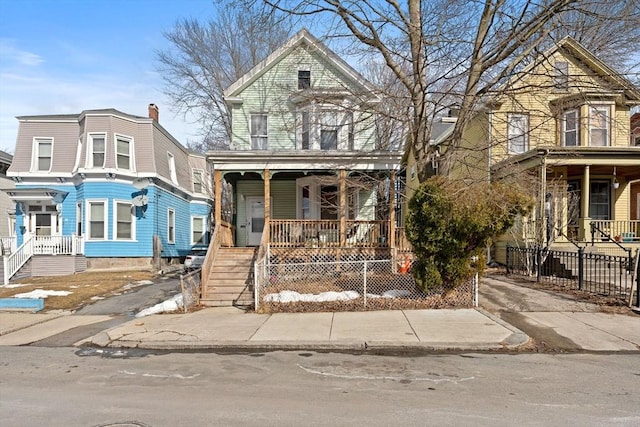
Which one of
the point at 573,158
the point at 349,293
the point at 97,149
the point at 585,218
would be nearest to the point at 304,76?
the point at 349,293

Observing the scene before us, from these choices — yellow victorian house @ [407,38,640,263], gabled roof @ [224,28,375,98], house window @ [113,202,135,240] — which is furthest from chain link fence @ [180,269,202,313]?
house window @ [113,202,135,240]

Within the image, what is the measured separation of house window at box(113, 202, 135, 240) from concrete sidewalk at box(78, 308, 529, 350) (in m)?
11.0

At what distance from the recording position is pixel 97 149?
1878 centimetres

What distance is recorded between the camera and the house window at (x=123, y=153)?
18.9 m

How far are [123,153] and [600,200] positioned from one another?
846 inches

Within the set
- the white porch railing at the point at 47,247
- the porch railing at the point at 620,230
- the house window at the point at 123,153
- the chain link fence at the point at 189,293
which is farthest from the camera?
the house window at the point at 123,153

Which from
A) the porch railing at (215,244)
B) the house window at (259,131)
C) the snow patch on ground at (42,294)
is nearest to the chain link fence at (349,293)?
the porch railing at (215,244)

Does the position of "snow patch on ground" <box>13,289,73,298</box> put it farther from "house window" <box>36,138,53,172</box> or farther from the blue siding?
"house window" <box>36,138,53,172</box>

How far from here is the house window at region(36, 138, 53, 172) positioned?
64.5ft

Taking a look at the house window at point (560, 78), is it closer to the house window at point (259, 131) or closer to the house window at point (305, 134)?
the house window at point (305, 134)

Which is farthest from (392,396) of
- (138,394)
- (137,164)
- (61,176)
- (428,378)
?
(61,176)

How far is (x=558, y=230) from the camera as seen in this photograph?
14.2 meters

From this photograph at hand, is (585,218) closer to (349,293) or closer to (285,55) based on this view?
(349,293)

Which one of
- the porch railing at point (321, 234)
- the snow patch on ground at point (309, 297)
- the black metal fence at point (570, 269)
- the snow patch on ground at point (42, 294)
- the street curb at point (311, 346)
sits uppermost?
the porch railing at point (321, 234)
